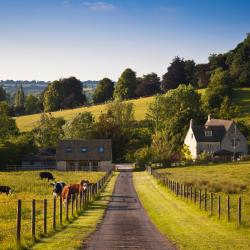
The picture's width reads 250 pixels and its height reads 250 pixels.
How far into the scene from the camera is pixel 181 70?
183000 millimetres

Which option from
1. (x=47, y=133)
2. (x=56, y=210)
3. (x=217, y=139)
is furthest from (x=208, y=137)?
(x=56, y=210)

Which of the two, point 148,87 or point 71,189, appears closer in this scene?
point 71,189

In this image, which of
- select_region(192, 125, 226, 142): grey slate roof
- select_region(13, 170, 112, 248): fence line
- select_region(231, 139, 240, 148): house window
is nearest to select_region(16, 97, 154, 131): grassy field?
select_region(192, 125, 226, 142): grey slate roof

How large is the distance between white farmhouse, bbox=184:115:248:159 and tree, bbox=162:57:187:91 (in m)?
62.9

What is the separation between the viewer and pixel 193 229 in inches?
991

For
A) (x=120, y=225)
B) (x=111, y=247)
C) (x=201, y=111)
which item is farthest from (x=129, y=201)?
(x=201, y=111)

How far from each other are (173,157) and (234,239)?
3274 inches

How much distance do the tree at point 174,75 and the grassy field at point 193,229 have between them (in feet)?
469

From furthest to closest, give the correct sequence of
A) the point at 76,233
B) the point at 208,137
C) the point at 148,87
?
the point at 148,87
the point at 208,137
the point at 76,233

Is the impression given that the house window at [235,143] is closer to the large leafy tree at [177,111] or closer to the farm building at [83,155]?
the large leafy tree at [177,111]

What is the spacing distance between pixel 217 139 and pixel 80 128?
99.3 feet

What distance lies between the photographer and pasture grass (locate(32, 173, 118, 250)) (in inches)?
762

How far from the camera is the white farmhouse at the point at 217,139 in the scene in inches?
4596

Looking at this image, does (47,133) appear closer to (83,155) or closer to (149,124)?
(83,155)
